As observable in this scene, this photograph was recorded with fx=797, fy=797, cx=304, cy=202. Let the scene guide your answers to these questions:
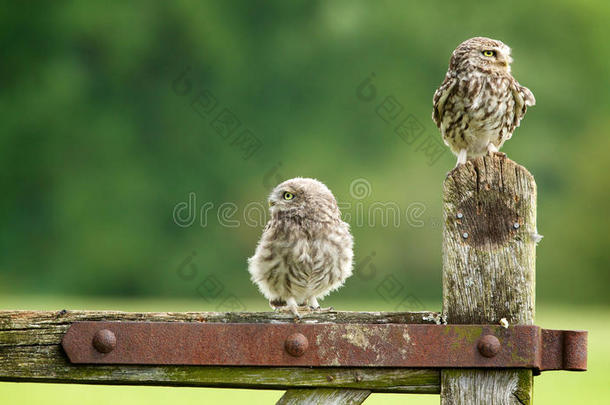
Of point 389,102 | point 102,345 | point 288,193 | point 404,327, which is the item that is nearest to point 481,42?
point 288,193

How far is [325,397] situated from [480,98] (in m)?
2.18

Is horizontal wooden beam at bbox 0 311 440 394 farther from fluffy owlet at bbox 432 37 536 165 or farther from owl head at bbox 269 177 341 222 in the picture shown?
fluffy owlet at bbox 432 37 536 165

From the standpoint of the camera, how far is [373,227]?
14.6 meters

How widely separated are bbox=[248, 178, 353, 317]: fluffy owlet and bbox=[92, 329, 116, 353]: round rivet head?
1103mm

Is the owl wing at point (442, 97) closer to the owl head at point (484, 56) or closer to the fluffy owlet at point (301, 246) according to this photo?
the owl head at point (484, 56)

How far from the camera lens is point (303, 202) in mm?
2885

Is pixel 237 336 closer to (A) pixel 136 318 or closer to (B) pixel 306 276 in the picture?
(A) pixel 136 318

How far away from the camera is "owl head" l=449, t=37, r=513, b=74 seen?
3664mm

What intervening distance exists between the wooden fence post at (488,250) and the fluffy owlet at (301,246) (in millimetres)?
1034

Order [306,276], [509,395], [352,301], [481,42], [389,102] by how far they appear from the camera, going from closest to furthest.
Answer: [509,395] → [306,276] → [481,42] → [352,301] → [389,102]

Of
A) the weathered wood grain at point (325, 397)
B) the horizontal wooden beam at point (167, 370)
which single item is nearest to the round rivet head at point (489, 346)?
the horizontal wooden beam at point (167, 370)

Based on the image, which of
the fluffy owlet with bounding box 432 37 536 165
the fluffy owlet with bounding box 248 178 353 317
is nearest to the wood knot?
the fluffy owlet with bounding box 248 178 353 317

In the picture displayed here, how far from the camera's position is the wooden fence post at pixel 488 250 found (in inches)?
70.3

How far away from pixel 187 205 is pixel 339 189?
3497 millimetres
